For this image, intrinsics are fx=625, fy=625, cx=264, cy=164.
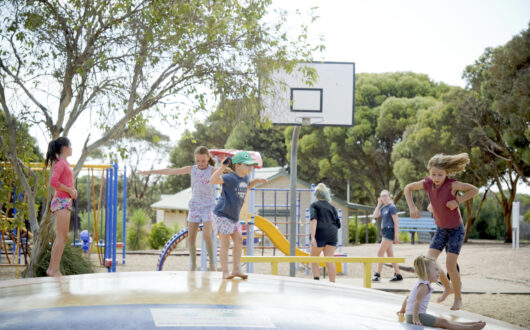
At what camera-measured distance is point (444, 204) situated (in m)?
5.61

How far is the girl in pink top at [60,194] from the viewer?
21.5 ft

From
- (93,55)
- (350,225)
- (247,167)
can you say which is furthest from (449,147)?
(247,167)

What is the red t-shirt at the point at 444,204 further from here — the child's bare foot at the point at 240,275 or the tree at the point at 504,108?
the tree at the point at 504,108

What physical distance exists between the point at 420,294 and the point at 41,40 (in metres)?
8.08

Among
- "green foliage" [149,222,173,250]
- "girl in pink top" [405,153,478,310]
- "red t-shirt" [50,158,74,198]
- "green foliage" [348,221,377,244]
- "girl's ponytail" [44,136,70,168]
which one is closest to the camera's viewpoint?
"girl in pink top" [405,153,478,310]

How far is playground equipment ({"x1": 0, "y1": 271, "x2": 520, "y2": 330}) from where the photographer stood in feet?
8.87

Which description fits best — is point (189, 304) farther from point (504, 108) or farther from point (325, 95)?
point (504, 108)

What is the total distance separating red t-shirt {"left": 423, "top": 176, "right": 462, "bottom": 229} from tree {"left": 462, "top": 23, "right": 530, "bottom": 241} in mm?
17423

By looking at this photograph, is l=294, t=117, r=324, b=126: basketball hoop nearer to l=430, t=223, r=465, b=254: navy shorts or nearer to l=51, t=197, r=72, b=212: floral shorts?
l=51, t=197, r=72, b=212: floral shorts

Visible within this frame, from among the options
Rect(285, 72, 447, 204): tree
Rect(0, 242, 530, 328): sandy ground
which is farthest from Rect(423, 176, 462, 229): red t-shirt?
Rect(285, 72, 447, 204): tree

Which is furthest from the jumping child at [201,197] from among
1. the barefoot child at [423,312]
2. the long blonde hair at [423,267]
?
the barefoot child at [423,312]

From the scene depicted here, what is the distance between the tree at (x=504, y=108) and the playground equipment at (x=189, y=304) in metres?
19.5

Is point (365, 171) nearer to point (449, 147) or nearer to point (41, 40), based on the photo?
point (449, 147)

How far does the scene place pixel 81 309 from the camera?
2.91 m
